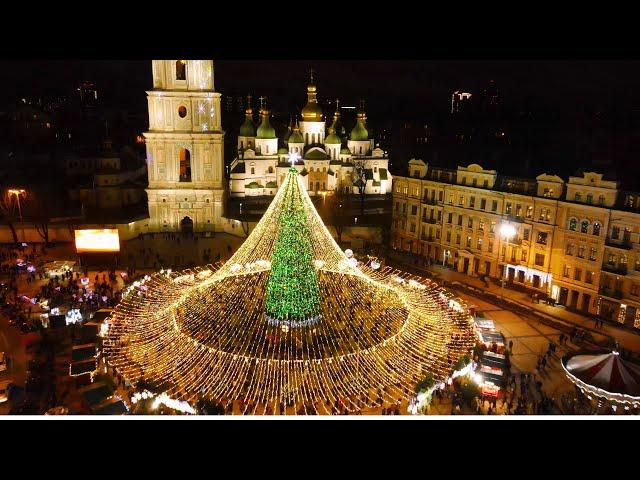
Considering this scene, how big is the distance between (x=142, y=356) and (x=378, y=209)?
36318mm

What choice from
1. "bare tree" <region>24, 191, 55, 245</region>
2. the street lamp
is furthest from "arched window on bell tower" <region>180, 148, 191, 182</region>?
the street lamp

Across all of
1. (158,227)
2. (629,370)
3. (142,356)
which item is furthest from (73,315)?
(629,370)

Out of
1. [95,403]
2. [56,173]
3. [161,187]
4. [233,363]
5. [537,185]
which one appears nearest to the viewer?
[95,403]

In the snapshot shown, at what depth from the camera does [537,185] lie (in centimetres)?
3584

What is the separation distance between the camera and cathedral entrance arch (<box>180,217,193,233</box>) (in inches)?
1964

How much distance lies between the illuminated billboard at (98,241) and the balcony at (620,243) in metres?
30.6

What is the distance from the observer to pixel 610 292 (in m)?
31.7

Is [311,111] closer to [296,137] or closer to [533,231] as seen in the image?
[296,137]

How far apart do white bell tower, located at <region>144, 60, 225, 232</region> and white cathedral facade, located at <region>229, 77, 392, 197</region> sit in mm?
9526

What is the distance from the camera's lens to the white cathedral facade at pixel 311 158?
195ft

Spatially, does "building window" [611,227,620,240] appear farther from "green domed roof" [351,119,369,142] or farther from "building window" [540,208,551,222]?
"green domed roof" [351,119,369,142]

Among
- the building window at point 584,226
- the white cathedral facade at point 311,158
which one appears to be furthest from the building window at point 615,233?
the white cathedral facade at point 311,158

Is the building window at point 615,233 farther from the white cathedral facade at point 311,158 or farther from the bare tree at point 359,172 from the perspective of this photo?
the white cathedral facade at point 311,158

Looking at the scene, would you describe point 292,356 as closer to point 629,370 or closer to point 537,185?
point 629,370
